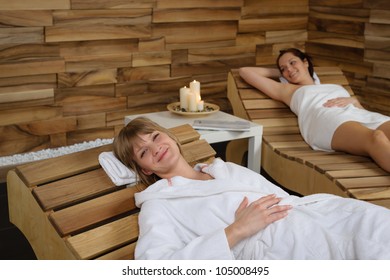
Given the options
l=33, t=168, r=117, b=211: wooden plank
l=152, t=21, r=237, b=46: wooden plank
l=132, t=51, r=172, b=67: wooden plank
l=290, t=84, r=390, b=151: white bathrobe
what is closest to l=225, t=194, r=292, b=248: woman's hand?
l=33, t=168, r=117, b=211: wooden plank

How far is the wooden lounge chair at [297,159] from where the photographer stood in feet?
8.38

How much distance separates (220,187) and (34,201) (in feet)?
2.24

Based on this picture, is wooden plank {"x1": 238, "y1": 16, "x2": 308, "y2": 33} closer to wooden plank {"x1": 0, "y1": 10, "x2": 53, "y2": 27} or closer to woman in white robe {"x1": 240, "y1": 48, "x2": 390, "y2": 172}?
woman in white robe {"x1": 240, "y1": 48, "x2": 390, "y2": 172}

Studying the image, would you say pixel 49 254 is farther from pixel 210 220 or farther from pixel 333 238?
pixel 333 238

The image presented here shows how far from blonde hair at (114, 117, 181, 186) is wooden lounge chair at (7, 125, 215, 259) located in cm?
7

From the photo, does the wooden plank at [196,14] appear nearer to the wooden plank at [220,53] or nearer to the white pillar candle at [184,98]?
the wooden plank at [220,53]

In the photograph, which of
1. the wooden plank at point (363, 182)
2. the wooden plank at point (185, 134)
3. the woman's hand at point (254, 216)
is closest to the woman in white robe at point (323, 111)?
the wooden plank at point (363, 182)

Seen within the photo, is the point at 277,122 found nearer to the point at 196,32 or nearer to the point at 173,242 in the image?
the point at 196,32

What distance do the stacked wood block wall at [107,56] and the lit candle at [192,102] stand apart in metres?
0.97

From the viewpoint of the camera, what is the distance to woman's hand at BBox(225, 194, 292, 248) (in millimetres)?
1720

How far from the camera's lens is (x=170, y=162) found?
2.00m

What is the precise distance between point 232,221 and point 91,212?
0.52m

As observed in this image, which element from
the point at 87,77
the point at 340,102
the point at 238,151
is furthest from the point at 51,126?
the point at 340,102

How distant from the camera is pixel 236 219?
177 cm
